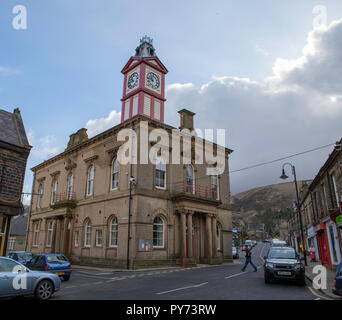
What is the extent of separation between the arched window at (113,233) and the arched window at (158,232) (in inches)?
123

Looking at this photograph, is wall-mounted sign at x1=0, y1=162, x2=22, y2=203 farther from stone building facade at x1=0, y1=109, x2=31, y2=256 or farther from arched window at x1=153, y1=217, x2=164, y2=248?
arched window at x1=153, y1=217, x2=164, y2=248

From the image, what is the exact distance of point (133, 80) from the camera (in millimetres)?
28812

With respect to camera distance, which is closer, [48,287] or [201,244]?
[48,287]

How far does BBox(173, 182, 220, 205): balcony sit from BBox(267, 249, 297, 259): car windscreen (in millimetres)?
9940

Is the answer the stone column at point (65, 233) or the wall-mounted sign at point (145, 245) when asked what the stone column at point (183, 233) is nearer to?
the wall-mounted sign at point (145, 245)

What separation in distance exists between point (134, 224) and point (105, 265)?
462 centimetres

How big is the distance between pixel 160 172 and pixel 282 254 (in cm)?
1251

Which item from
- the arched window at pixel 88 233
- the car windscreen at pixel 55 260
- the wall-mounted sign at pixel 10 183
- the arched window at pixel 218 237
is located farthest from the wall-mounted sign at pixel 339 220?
the arched window at pixel 88 233

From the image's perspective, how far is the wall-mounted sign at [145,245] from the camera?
66.5 feet

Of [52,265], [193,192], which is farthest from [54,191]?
[52,265]

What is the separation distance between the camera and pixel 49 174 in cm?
3391

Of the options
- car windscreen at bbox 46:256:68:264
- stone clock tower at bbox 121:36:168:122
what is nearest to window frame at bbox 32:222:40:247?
stone clock tower at bbox 121:36:168:122
